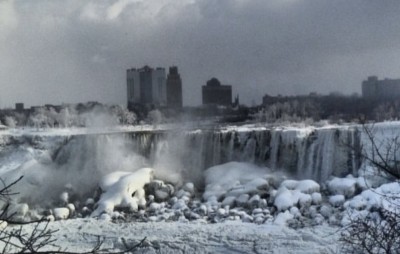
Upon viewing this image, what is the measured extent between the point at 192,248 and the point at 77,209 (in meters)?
9.20

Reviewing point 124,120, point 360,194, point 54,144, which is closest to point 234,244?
point 360,194

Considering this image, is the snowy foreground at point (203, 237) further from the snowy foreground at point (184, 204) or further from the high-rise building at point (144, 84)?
the high-rise building at point (144, 84)

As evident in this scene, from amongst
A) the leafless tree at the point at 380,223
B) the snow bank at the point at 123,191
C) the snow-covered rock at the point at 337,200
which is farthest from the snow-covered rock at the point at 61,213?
the leafless tree at the point at 380,223

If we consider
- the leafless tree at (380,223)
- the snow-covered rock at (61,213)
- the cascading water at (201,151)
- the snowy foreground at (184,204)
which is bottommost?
the snow-covered rock at (61,213)

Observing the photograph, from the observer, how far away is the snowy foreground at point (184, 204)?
18.8 metres

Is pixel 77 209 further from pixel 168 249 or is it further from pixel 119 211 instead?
pixel 168 249

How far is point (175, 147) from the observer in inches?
1240

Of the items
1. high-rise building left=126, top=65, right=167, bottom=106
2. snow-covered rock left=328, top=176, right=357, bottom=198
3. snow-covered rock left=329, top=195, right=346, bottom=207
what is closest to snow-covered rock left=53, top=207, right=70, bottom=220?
snow-covered rock left=329, top=195, right=346, bottom=207

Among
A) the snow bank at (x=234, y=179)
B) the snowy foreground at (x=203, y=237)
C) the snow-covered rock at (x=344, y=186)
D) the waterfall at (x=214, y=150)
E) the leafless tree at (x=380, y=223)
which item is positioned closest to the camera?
the leafless tree at (x=380, y=223)

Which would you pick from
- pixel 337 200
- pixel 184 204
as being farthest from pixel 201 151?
pixel 337 200

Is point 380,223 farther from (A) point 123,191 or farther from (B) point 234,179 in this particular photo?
(B) point 234,179

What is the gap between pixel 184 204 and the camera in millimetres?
24453

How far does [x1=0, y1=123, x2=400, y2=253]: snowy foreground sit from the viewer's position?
1875 centimetres

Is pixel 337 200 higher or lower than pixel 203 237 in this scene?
higher
